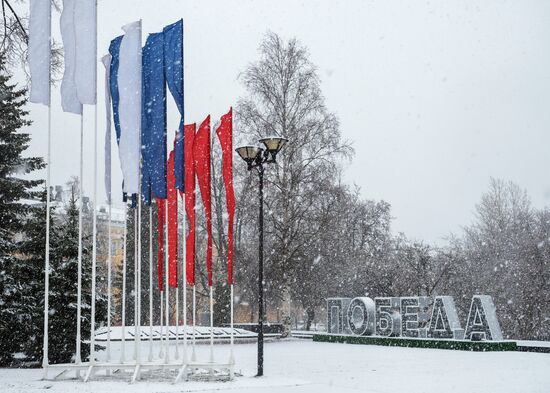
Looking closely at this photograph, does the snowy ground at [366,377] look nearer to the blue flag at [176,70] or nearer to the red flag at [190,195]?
the red flag at [190,195]

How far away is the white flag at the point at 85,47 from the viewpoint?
530 inches

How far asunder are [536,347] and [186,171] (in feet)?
49.1

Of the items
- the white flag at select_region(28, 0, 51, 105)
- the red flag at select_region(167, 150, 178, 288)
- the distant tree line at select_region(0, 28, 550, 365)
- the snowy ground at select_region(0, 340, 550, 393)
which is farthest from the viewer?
the distant tree line at select_region(0, 28, 550, 365)

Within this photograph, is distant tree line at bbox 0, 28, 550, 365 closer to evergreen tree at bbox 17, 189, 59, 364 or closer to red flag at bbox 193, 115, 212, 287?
evergreen tree at bbox 17, 189, 59, 364

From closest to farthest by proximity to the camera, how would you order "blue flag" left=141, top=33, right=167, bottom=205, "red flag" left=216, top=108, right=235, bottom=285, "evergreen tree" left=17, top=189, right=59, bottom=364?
"blue flag" left=141, top=33, right=167, bottom=205, "red flag" left=216, top=108, right=235, bottom=285, "evergreen tree" left=17, top=189, right=59, bottom=364

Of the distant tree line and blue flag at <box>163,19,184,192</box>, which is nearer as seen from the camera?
blue flag at <box>163,19,184,192</box>

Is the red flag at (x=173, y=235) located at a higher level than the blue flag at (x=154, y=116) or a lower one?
lower

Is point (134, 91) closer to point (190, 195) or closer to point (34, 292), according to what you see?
point (190, 195)

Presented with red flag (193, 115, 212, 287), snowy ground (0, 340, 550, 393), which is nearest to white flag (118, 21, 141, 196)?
red flag (193, 115, 212, 287)

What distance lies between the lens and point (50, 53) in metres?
13.3

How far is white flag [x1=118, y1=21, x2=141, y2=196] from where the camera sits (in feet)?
45.9

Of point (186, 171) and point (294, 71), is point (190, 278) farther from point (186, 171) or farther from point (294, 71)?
point (294, 71)

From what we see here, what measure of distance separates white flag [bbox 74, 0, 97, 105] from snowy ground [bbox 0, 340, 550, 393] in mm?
5783

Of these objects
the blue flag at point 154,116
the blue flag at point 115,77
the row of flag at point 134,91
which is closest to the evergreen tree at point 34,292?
the row of flag at point 134,91
